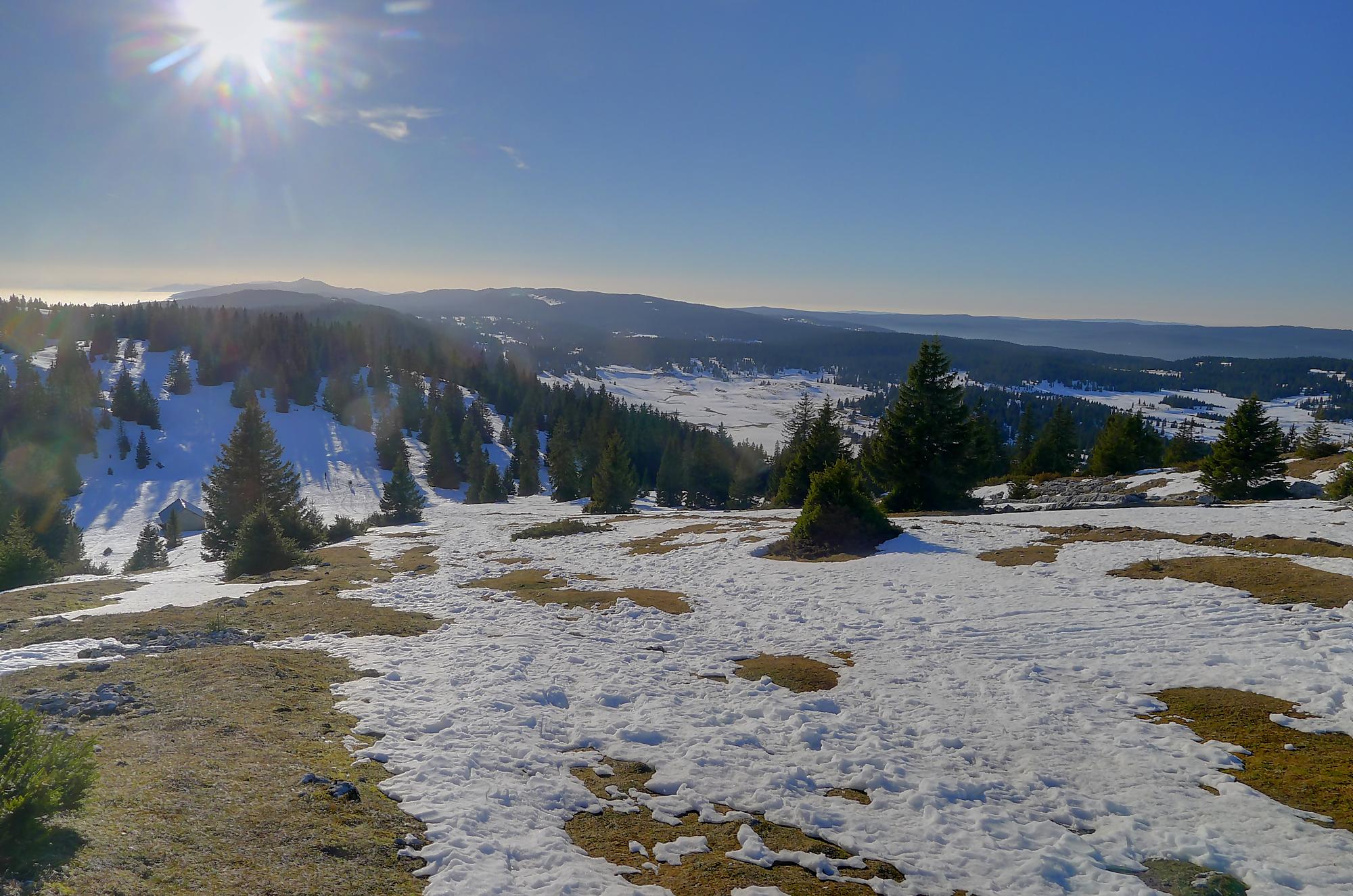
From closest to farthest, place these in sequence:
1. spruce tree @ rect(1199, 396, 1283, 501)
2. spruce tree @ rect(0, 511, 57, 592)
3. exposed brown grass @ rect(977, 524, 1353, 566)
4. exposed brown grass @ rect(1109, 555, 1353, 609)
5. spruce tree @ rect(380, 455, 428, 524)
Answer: exposed brown grass @ rect(1109, 555, 1353, 609) → exposed brown grass @ rect(977, 524, 1353, 566) → spruce tree @ rect(0, 511, 57, 592) → spruce tree @ rect(1199, 396, 1283, 501) → spruce tree @ rect(380, 455, 428, 524)

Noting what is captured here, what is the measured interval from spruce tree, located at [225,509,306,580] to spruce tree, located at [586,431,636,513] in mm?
30561

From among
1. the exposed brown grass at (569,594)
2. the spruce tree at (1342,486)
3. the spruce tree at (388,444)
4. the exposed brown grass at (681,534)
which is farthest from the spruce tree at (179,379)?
the spruce tree at (1342,486)

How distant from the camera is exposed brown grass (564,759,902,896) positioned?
603cm

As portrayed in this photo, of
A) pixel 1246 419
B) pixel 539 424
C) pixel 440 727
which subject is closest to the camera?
pixel 440 727

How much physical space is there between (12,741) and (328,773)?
9.55 ft

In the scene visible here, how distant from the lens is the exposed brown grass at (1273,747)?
23.3ft

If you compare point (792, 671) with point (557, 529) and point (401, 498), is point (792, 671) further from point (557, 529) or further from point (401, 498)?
point (401, 498)

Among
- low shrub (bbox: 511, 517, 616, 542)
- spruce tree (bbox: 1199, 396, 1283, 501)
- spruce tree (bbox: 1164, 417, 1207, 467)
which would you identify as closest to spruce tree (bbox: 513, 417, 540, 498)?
low shrub (bbox: 511, 517, 616, 542)

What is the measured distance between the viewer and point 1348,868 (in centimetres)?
591

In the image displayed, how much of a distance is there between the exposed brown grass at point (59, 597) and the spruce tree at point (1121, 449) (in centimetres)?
5857

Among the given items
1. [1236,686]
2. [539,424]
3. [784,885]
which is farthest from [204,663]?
[539,424]

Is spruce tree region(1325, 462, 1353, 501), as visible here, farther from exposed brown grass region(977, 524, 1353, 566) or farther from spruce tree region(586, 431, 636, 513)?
spruce tree region(586, 431, 636, 513)

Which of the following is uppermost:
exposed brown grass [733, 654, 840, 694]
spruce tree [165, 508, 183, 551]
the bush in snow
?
the bush in snow

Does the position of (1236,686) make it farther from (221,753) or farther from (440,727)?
(221,753)
